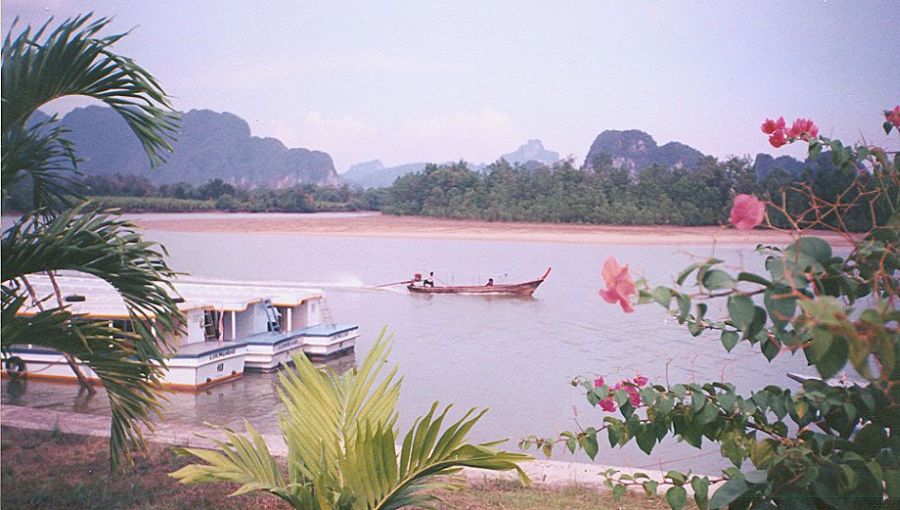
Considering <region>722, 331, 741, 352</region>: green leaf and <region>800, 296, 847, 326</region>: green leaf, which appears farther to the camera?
<region>722, 331, 741, 352</region>: green leaf

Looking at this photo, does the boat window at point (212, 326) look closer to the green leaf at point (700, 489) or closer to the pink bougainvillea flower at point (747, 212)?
the green leaf at point (700, 489)

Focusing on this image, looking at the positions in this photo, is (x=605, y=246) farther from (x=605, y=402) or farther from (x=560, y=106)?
(x=605, y=402)

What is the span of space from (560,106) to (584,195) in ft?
1.66

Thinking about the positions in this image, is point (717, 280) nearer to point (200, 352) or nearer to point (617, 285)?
point (617, 285)

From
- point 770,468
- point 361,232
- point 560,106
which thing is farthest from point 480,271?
point 770,468

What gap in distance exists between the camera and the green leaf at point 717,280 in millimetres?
972

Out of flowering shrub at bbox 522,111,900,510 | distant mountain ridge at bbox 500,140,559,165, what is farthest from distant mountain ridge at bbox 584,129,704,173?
flowering shrub at bbox 522,111,900,510

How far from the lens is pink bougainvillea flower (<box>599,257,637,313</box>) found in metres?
1.01

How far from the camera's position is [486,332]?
16.5 feet

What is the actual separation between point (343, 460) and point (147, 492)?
136 cm

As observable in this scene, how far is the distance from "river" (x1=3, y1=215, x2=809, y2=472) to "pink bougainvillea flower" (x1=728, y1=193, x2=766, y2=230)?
309 cm

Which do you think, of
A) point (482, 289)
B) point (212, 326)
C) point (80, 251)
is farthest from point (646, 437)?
point (212, 326)

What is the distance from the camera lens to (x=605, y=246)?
435 cm

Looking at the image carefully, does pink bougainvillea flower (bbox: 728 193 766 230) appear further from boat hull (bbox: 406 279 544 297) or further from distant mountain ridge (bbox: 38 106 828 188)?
boat hull (bbox: 406 279 544 297)
